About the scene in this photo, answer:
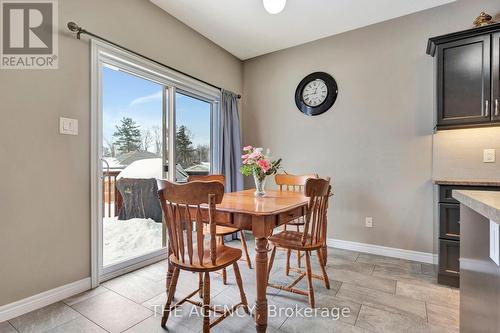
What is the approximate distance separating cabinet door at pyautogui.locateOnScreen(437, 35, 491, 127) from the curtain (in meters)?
2.40

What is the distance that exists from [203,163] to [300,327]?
238 cm

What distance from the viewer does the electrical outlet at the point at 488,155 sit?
241 cm

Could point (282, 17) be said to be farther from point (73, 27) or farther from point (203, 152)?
point (73, 27)

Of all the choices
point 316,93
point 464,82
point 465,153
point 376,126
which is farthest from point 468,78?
point 316,93

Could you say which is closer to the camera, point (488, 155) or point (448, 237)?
point (448, 237)

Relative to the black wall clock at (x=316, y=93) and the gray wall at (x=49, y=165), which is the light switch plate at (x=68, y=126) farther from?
the black wall clock at (x=316, y=93)

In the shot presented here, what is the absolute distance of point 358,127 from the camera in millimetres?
3113

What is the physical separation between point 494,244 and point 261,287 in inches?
44.0

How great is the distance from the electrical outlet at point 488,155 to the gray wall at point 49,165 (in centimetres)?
358

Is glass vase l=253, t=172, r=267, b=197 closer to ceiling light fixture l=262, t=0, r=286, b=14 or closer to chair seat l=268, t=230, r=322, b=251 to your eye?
chair seat l=268, t=230, r=322, b=251

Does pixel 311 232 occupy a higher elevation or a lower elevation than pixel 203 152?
lower

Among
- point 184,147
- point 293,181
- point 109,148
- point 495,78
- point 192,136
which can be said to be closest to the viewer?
point 495,78

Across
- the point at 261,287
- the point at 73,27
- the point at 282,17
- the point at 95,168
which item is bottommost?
the point at 261,287

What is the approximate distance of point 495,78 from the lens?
2150mm
